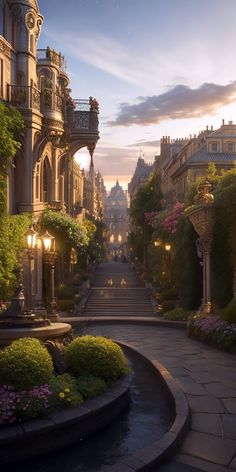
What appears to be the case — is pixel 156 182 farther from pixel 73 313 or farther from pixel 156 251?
pixel 73 313

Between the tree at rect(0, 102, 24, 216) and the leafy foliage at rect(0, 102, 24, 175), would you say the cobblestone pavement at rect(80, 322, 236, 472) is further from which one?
the leafy foliage at rect(0, 102, 24, 175)

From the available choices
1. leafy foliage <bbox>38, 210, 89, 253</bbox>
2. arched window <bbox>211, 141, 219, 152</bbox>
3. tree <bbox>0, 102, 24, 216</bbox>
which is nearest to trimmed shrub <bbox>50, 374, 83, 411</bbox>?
tree <bbox>0, 102, 24, 216</bbox>

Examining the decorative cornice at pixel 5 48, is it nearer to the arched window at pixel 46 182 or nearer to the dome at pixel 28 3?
the dome at pixel 28 3

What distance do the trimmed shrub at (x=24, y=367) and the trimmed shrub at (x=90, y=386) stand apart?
0.70 m

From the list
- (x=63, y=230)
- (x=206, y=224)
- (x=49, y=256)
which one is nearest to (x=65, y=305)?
(x=63, y=230)

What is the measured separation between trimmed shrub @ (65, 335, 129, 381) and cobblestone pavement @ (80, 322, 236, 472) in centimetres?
162

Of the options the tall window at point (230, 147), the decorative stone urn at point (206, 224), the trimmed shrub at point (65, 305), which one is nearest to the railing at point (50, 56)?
the trimmed shrub at point (65, 305)

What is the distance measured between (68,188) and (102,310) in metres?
11.8

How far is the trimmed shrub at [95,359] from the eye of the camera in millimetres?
10188

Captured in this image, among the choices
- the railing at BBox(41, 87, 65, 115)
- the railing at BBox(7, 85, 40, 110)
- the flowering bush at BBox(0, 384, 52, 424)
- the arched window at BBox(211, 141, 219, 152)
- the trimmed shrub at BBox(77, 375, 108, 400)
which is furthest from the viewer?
the arched window at BBox(211, 141, 219, 152)

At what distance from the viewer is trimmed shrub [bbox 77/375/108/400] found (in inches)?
360

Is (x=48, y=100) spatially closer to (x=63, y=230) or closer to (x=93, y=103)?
(x=93, y=103)

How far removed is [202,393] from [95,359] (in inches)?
95.4

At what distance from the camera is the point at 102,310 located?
3272 centimetres
